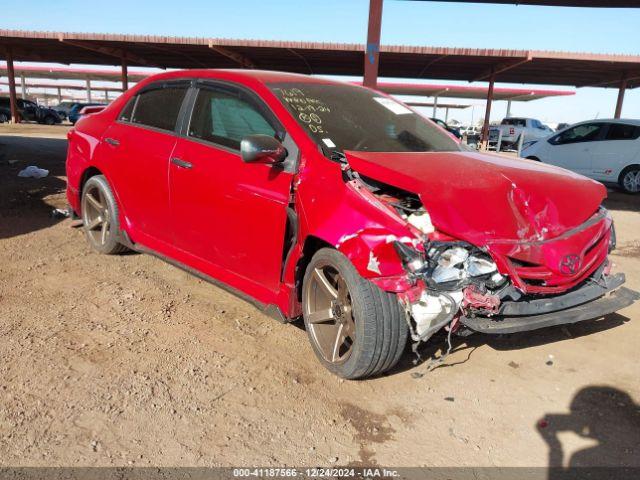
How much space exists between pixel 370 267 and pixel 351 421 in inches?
30.9

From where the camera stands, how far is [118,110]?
14.5ft

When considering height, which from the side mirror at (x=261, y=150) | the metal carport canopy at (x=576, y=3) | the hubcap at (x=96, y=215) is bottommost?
the hubcap at (x=96, y=215)

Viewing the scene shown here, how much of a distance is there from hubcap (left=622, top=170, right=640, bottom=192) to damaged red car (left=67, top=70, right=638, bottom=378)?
28.6 ft

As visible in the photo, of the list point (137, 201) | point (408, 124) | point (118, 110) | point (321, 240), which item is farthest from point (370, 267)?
point (118, 110)

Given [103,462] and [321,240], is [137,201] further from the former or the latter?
[103,462]

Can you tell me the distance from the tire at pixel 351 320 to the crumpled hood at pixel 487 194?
489mm

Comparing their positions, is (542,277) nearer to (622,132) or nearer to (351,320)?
(351,320)

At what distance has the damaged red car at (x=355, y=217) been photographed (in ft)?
8.32

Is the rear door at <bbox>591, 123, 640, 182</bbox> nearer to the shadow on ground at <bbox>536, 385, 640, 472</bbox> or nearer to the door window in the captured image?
the door window

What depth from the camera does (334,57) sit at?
19.3 m

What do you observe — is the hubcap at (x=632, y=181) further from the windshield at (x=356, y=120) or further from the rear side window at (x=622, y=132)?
the windshield at (x=356, y=120)

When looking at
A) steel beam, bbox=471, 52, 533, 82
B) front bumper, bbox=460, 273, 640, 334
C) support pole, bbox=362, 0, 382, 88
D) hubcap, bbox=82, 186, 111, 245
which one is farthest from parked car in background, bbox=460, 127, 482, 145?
front bumper, bbox=460, 273, 640, 334

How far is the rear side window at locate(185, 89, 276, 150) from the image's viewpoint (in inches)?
130

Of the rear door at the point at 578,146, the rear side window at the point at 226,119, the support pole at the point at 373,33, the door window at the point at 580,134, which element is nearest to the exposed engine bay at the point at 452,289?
the rear side window at the point at 226,119
